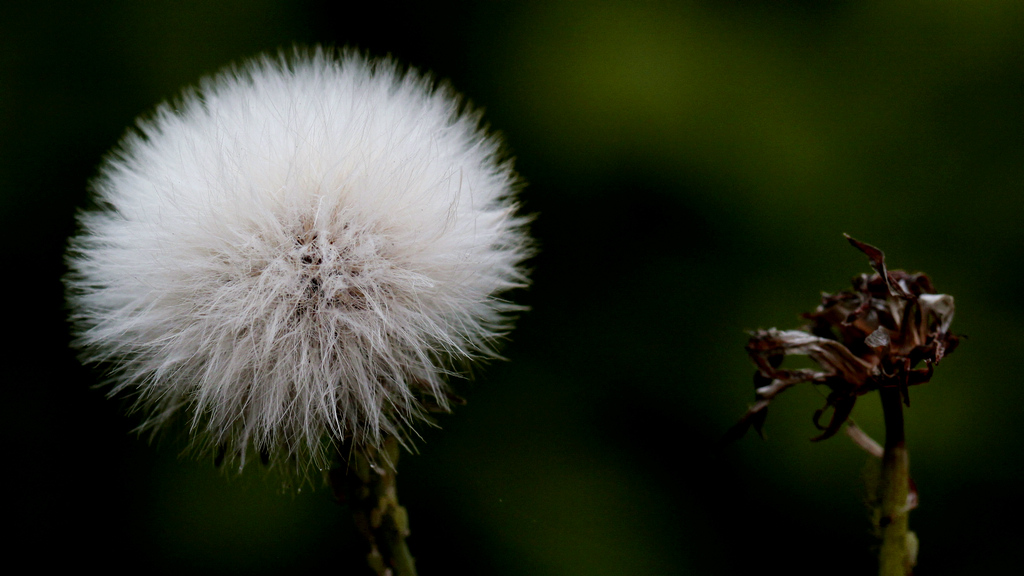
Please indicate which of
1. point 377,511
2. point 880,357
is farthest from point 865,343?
point 377,511

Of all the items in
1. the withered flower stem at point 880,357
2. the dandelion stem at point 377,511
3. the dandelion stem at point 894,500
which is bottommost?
the dandelion stem at point 377,511

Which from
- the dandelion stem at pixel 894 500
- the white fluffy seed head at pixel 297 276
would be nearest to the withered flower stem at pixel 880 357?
the dandelion stem at pixel 894 500

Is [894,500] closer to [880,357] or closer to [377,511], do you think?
[880,357]

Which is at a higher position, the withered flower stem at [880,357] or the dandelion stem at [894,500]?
the withered flower stem at [880,357]

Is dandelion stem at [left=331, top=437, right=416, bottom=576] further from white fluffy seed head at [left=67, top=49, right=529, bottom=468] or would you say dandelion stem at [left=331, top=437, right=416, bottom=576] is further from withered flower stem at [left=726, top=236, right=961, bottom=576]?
withered flower stem at [left=726, top=236, right=961, bottom=576]

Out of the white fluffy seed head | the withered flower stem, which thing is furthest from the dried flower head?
the white fluffy seed head

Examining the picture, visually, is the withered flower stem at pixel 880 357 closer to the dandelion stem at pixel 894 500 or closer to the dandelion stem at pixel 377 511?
the dandelion stem at pixel 894 500
